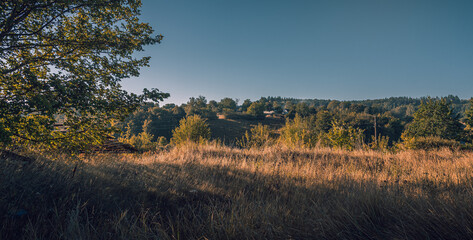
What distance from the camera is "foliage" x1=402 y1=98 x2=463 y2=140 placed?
34.8m

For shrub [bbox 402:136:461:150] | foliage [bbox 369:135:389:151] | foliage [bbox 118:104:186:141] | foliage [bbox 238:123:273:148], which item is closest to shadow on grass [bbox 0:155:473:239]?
foliage [bbox 238:123:273:148]

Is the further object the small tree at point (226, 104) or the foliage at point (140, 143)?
the small tree at point (226, 104)

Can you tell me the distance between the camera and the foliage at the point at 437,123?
3478 centimetres

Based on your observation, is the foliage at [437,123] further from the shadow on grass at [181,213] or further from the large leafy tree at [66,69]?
the large leafy tree at [66,69]

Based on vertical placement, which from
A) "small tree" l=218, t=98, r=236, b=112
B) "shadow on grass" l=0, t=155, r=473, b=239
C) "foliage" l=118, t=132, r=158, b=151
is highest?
"small tree" l=218, t=98, r=236, b=112

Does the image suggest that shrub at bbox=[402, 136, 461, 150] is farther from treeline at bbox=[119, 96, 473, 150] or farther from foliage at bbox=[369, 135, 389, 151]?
foliage at bbox=[369, 135, 389, 151]

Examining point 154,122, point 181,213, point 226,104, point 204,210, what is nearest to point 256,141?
point 204,210

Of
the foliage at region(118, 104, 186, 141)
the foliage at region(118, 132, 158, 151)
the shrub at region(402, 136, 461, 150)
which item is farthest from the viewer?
the foliage at region(118, 104, 186, 141)

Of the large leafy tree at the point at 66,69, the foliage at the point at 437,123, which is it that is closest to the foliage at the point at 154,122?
the large leafy tree at the point at 66,69

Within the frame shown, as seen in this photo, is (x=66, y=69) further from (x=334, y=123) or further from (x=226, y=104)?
(x=226, y=104)

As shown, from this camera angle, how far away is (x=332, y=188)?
3.96 m

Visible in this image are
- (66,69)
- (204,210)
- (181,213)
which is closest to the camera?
(181,213)

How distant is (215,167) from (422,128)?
49.6 meters

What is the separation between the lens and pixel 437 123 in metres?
35.8
